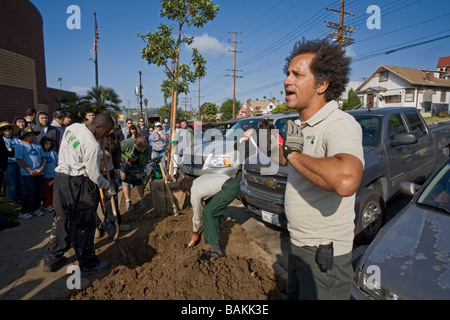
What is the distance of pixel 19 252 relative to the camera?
3.84 metres

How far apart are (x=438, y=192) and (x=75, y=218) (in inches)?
164

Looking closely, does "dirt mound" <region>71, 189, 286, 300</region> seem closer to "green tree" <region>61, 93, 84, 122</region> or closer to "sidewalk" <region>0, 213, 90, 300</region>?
"sidewalk" <region>0, 213, 90, 300</region>

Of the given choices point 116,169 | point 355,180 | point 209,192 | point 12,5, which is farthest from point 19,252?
point 12,5

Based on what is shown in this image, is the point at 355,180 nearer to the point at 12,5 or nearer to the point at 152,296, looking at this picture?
the point at 152,296

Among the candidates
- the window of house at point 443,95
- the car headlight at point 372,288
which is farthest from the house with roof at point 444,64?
the car headlight at point 372,288

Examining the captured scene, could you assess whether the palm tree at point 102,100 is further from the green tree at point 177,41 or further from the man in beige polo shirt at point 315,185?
the man in beige polo shirt at point 315,185

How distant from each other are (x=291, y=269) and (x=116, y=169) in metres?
3.96

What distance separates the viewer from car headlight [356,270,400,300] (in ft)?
6.15

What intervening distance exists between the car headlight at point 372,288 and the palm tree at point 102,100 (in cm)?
1654

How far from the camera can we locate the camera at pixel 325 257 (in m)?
1.44

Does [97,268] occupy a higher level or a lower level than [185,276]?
lower

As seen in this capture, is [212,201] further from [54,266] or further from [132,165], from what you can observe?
[132,165]

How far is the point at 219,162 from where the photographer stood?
19.9 ft

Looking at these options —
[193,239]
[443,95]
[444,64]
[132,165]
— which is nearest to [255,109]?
[443,95]
